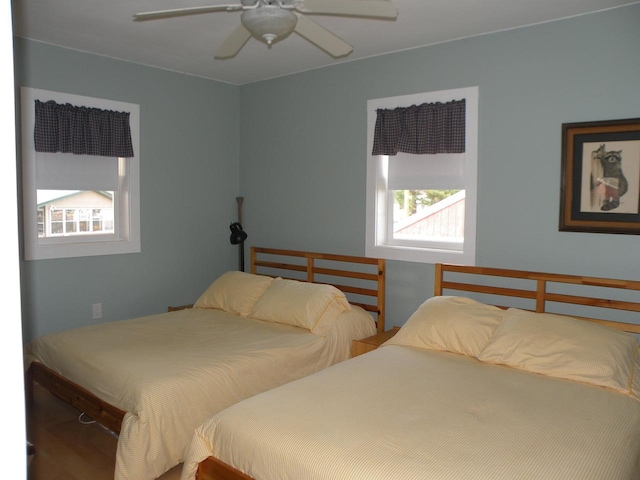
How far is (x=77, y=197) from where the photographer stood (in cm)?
407

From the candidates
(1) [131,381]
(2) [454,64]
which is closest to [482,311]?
(2) [454,64]

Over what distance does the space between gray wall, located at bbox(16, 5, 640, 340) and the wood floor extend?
0.69 metres

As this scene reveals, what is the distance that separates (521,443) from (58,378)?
8.47 ft

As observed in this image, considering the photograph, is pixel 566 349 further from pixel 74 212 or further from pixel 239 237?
pixel 74 212

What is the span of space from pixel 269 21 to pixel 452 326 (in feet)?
6.41

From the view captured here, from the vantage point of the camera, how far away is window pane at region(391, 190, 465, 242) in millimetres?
3719

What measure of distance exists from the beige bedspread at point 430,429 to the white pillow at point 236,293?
58.3 inches

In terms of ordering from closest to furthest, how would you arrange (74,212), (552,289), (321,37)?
(321,37), (552,289), (74,212)

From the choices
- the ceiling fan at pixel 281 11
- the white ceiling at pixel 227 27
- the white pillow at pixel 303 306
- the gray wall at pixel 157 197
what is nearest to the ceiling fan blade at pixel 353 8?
the ceiling fan at pixel 281 11

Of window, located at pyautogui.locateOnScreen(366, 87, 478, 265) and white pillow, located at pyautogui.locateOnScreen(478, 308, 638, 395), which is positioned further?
window, located at pyautogui.locateOnScreen(366, 87, 478, 265)

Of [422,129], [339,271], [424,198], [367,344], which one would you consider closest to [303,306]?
[367,344]

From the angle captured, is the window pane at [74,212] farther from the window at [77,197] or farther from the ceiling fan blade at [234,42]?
the ceiling fan blade at [234,42]

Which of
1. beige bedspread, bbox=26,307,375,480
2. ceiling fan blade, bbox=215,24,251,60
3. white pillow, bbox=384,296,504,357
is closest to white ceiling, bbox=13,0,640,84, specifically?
ceiling fan blade, bbox=215,24,251,60

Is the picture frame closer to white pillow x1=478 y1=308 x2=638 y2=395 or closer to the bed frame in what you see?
white pillow x1=478 y1=308 x2=638 y2=395
